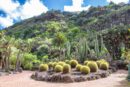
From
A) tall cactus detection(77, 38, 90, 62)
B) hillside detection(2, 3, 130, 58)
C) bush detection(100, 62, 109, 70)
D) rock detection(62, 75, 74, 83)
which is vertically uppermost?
hillside detection(2, 3, 130, 58)

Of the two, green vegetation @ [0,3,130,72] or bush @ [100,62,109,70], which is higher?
green vegetation @ [0,3,130,72]

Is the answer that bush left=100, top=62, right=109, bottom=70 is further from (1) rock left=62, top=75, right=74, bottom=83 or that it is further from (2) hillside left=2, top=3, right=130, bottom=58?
(2) hillside left=2, top=3, right=130, bottom=58

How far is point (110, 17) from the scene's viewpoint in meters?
63.4

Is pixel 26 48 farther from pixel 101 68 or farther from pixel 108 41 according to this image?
pixel 101 68

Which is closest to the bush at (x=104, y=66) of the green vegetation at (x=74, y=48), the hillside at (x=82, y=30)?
the green vegetation at (x=74, y=48)

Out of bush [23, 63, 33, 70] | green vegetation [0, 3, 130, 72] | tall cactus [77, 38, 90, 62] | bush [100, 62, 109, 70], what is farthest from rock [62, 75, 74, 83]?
bush [23, 63, 33, 70]

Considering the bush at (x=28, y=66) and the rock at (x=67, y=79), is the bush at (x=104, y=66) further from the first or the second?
the bush at (x=28, y=66)

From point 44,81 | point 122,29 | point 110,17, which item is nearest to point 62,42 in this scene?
point 122,29

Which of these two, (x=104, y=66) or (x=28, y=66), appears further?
(x=28, y=66)

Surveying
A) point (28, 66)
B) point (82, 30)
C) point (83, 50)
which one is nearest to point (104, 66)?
point (83, 50)

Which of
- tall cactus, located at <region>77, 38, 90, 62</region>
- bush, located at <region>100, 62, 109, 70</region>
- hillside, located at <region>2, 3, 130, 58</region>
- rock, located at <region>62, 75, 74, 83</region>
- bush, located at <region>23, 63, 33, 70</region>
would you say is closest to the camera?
rock, located at <region>62, 75, 74, 83</region>

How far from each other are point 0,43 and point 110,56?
14276 millimetres

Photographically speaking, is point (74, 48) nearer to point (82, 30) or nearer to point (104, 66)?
point (104, 66)

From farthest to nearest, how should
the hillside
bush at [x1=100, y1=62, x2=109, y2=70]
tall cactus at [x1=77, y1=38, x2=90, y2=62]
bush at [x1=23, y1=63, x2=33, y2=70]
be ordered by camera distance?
bush at [x1=23, y1=63, x2=33, y2=70] < the hillside < tall cactus at [x1=77, y1=38, x2=90, y2=62] < bush at [x1=100, y1=62, x2=109, y2=70]
